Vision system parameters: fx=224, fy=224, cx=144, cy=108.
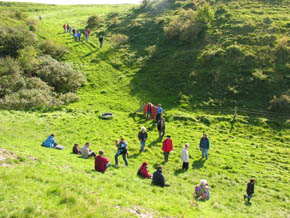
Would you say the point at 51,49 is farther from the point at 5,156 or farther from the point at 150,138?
the point at 5,156

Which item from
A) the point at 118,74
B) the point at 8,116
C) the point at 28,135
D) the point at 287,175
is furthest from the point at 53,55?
the point at 287,175

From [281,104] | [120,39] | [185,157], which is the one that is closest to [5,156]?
[185,157]

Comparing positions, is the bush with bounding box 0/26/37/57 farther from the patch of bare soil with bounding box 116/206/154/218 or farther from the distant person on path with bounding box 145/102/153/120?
the patch of bare soil with bounding box 116/206/154/218

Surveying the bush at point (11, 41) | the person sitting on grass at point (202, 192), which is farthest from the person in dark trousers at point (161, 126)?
the bush at point (11, 41)

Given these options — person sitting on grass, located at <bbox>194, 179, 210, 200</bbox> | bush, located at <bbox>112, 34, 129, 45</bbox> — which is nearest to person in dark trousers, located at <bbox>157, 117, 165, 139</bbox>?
person sitting on grass, located at <bbox>194, 179, 210, 200</bbox>

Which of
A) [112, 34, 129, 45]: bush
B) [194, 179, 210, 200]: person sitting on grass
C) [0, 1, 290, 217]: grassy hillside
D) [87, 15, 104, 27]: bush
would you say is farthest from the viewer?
[87, 15, 104, 27]: bush

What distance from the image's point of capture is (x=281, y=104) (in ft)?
78.8

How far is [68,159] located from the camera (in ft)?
49.0

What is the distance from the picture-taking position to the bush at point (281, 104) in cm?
2378

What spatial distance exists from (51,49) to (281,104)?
119 ft

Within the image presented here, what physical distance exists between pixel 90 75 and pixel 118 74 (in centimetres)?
446

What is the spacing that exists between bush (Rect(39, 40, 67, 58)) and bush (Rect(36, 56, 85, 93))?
621cm

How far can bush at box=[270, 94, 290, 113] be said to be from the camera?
23778 mm

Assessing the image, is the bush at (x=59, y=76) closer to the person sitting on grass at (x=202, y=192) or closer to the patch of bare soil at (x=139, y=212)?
the person sitting on grass at (x=202, y=192)
